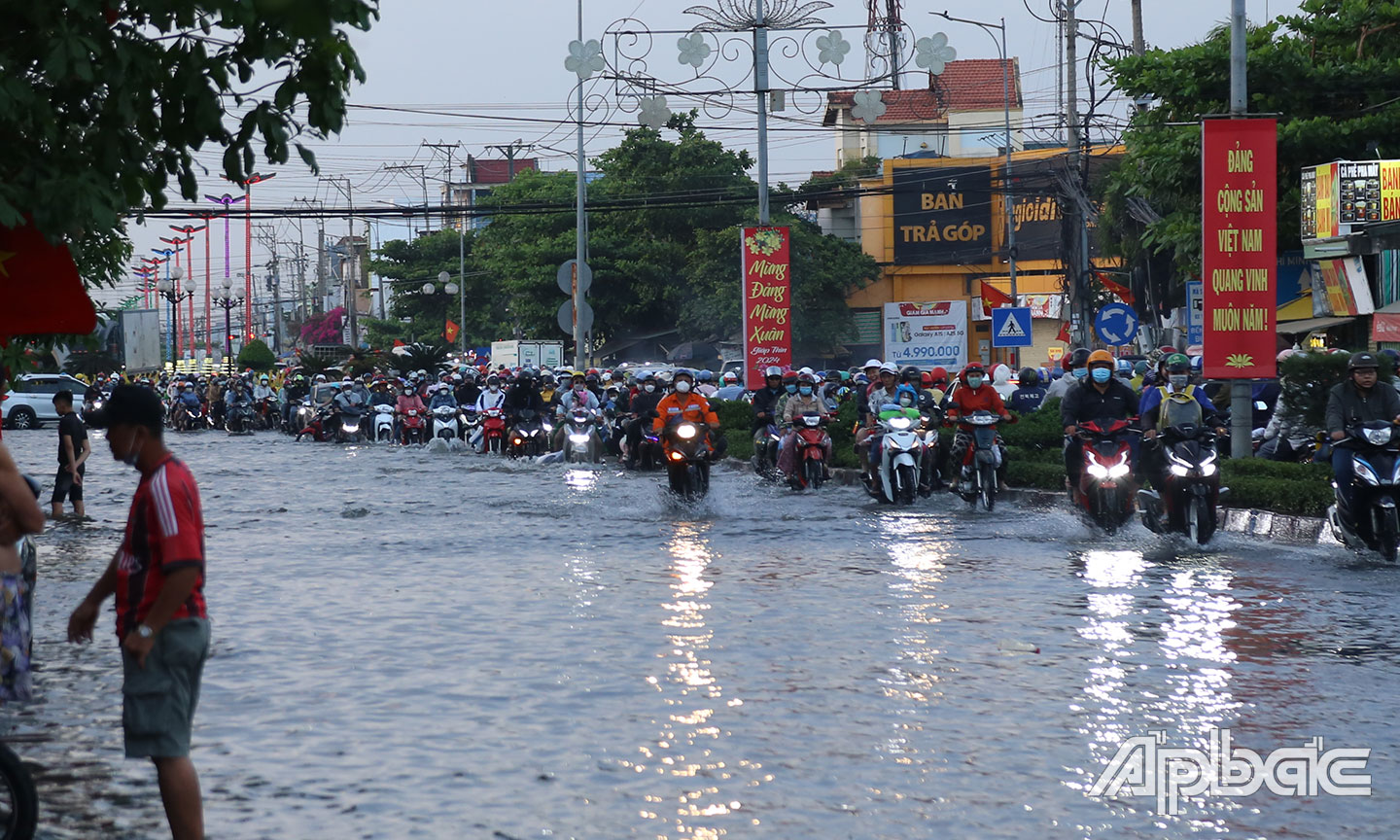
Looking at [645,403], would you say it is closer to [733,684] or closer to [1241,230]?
[1241,230]

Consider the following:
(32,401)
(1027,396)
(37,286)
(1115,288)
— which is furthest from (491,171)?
(37,286)

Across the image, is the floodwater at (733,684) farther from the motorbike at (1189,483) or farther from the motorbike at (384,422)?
→ the motorbike at (384,422)

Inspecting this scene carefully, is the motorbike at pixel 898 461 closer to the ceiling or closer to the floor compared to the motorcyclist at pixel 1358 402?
closer to the floor

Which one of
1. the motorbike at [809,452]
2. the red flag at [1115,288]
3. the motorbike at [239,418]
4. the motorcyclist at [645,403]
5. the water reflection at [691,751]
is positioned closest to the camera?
the water reflection at [691,751]

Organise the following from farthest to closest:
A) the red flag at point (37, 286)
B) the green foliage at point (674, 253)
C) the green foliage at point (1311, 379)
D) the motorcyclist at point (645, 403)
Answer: the green foliage at point (674, 253), the motorcyclist at point (645, 403), the green foliage at point (1311, 379), the red flag at point (37, 286)

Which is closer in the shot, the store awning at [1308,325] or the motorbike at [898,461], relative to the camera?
the motorbike at [898,461]

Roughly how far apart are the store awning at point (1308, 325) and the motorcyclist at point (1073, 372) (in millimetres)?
8815

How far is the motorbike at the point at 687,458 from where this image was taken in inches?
785

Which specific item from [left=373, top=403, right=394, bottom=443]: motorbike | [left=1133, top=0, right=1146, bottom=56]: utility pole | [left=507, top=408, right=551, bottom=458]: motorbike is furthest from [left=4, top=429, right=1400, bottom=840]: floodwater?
[left=1133, top=0, right=1146, bottom=56]: utility pole

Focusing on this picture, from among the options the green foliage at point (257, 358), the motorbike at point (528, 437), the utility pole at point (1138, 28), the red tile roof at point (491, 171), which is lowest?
the motorbike at point (528, 437)

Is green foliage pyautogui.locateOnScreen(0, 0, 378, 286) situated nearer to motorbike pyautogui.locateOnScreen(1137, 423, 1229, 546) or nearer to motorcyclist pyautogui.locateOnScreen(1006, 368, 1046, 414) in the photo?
motorbike pyautogui.locateOnScreen(1137, 423, 1229, 546)

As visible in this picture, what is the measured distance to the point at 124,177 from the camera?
7262 mm

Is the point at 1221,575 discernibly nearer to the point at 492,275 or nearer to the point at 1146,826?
the point at 1146,826

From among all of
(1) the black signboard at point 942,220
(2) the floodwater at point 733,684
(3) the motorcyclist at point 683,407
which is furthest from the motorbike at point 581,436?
(1) the black signboard at point 942,220
